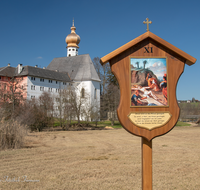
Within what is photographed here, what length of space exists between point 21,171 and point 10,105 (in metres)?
20.7

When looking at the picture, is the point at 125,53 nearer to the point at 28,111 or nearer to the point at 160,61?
the point at 160,61

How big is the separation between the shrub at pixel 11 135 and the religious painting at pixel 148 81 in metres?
9.45

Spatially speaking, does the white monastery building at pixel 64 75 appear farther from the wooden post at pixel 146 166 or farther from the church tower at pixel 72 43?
the wooden post at pixel 146 166

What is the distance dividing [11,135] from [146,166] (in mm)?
9803

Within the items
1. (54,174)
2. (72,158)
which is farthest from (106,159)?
(54,174)

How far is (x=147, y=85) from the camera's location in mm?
4430

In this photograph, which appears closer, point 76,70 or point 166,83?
point 166,83

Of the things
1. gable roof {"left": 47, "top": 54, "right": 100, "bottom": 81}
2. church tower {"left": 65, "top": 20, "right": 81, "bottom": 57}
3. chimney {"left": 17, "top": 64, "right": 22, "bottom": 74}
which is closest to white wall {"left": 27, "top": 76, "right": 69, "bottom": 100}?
chimney {"left": 17, "top": 64, "right": 22, "bottom": 74}

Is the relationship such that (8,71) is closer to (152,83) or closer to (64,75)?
(64,75)

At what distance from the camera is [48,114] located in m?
30.1

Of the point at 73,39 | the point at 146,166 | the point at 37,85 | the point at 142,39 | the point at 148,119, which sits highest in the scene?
the point at 73,39

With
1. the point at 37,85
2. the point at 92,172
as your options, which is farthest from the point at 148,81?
the point at 37,85

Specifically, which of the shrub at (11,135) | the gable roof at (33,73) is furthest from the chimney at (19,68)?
the shrub at (11,135)

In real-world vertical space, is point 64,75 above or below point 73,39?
below
